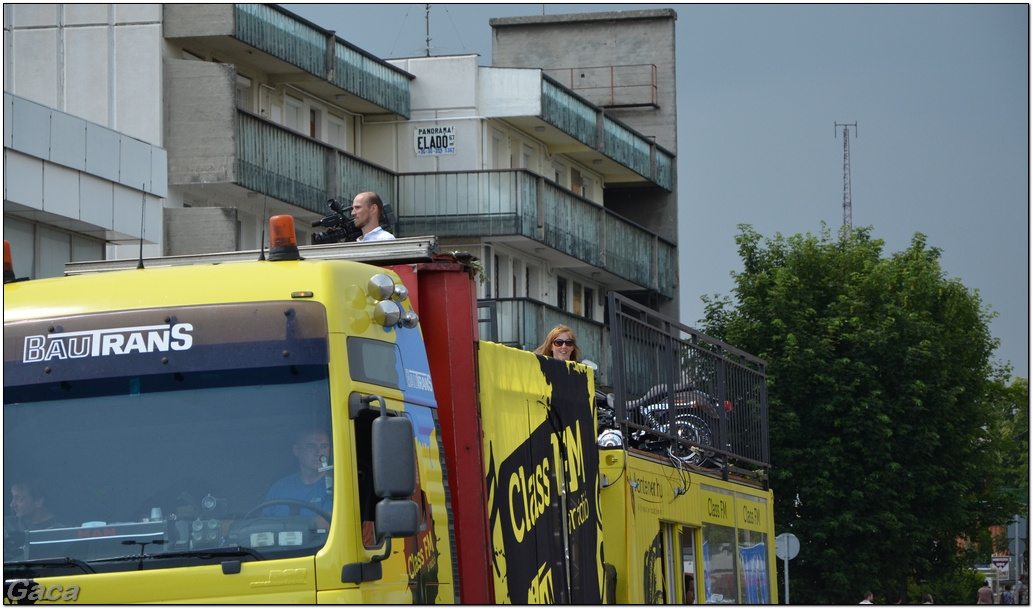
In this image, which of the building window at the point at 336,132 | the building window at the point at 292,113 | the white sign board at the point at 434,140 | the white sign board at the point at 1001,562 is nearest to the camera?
the building window at the point at 292,113

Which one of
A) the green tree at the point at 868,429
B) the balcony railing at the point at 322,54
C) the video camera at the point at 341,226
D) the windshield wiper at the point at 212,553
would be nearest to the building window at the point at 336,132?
the balcony railing at the point at 322,54

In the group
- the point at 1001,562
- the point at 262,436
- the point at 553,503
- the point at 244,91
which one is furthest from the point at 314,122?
the point at 262,436

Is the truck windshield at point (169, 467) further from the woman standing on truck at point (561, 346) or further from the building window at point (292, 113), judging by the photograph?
the building window at point (292, 113)

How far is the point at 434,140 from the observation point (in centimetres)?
3728

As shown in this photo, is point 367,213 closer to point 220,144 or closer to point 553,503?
point 553,503

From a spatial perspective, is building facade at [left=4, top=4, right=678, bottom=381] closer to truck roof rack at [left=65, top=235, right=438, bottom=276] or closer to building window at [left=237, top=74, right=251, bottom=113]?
building window at [left=237, top=74, right=251, bottom=113]

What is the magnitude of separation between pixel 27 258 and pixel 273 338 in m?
10.6

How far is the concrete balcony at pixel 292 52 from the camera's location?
28.0m

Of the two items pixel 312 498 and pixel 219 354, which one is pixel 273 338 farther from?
pixel 312 498

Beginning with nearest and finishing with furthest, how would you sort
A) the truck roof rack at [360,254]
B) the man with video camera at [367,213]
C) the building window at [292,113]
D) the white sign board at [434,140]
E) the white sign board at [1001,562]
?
the truck roof rack at [360,254] < the man with video camera at [367,213] < the building window at [292,113] < the white sign board at [434,140] < the white sign board at [1001,562]

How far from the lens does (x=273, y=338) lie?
690 centimetres

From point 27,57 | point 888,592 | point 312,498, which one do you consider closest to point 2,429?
point 312,498

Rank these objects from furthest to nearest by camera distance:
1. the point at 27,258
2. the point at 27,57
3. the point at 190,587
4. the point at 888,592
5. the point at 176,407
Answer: the point at 888,592
the point at 27,57
the point at 27,258
the point at 176,407
the point at 190,587

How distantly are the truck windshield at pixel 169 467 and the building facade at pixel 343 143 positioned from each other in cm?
927
